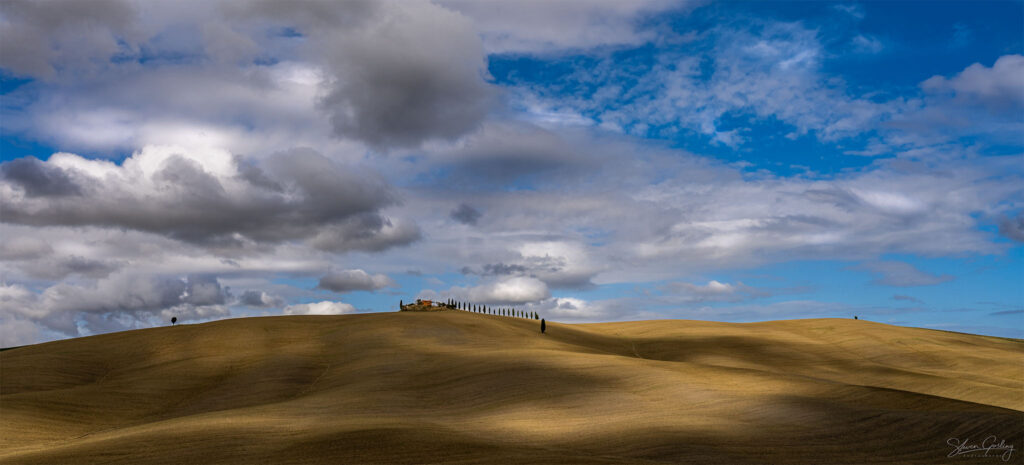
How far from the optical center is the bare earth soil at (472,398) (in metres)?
15.1

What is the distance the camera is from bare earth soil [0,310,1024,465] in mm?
15102

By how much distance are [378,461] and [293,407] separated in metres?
10.2

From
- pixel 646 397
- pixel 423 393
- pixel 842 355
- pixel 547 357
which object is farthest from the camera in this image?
pixel 842 355

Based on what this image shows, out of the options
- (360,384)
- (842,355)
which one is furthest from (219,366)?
(842,355)

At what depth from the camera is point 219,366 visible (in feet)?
112

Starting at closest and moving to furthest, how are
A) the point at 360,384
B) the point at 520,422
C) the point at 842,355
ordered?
the point at 520,422
the point at 360,384
the point at 842,355

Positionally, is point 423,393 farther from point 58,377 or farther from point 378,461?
point 58,377

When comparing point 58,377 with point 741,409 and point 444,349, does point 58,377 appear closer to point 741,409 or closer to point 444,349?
point 444,349

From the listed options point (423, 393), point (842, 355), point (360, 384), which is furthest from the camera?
point (842, 355)

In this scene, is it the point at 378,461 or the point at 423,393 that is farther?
the point at 423,393

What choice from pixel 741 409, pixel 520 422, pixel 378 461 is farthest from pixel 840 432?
pixel 378 461

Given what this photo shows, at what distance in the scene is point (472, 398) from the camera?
2347 centimetres

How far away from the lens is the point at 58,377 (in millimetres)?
33625

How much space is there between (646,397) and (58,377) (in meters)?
29.2
